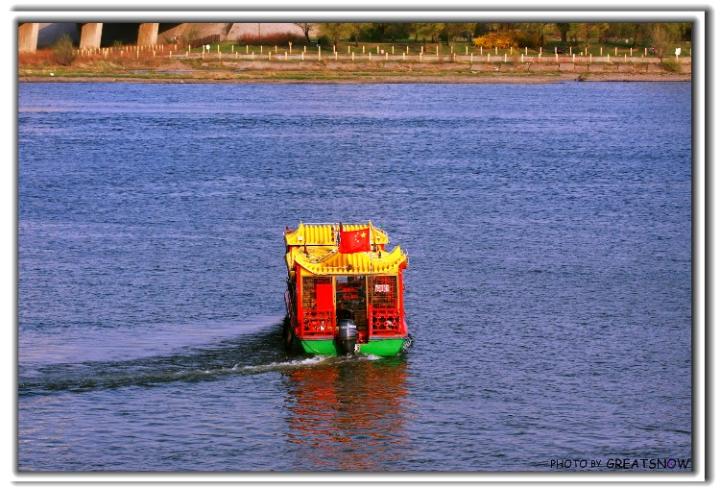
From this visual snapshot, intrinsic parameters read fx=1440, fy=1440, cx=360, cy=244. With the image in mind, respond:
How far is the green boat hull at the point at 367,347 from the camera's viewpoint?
48.0 m

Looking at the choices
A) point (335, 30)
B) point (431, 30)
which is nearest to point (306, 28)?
point (335, 30)

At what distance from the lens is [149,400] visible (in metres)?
45.2

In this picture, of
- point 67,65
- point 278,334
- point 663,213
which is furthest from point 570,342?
point 67,65

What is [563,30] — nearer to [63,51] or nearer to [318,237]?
[63,51]

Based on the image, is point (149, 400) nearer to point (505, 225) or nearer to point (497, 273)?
point (497, 273)

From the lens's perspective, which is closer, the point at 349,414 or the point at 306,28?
the point at 349,414

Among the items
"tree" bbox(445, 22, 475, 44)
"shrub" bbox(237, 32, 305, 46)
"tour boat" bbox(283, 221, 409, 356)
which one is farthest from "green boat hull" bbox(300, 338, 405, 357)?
"shrub" bbox(237, 32, 305, 46)

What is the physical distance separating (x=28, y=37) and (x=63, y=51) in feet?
31.2

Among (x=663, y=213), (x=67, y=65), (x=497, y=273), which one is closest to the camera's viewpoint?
(x=497, y=273)

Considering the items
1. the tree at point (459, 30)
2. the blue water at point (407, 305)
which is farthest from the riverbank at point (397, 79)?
the blue water at point (407, 305)

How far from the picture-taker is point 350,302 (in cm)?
4891

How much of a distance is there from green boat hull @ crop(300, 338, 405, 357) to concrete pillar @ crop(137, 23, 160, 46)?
135720mm

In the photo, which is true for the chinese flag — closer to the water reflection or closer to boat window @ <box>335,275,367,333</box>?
boat window @ <box>335,275,367,333</box>
